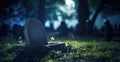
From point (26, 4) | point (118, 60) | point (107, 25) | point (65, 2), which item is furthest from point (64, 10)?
point (118, 60)

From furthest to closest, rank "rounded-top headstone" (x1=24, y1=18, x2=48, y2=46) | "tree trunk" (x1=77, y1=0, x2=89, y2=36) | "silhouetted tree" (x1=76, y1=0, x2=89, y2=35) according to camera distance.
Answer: "silhouetted tree" (x1=76, y1=0, x2=89, y2=35), "tree trunk" (x1=77, y1=0, x2=89, y2=36), "rounded-top headstone" (x1=24, y1=18, x2=48, y2=46)

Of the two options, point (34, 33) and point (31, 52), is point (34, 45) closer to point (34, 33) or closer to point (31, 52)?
point (31, 52)

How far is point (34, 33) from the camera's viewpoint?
597 inches

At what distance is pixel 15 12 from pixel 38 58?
3073 cm

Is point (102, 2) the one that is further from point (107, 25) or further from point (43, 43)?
point (43, 43)

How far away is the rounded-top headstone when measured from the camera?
14.9 m

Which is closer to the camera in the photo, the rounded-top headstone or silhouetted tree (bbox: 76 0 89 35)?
the rounded-top headstone

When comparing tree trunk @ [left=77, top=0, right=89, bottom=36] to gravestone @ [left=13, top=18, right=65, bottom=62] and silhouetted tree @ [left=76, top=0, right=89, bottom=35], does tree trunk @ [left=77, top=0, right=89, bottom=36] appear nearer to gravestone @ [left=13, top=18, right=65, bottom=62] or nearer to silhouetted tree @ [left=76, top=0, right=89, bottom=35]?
silhouetted tree @ [left=76, top=0, right=89, bottom=35]

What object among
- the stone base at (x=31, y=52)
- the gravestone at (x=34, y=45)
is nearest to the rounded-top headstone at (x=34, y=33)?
the gravestone at (x=34, y=45)

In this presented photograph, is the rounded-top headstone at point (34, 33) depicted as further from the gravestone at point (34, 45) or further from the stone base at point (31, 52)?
the stone base at point (31, 52)

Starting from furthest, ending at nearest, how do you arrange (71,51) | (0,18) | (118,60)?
(0,18) → (71,51) → (118,60)

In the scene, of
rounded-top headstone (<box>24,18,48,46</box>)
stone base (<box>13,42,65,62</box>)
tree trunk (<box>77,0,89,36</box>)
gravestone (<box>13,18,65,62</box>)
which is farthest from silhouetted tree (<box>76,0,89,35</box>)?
stone base (<box>13,42,65,62</box>)

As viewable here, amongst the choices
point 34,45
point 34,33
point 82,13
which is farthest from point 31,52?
point 82,13

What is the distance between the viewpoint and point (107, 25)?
2150 cm
